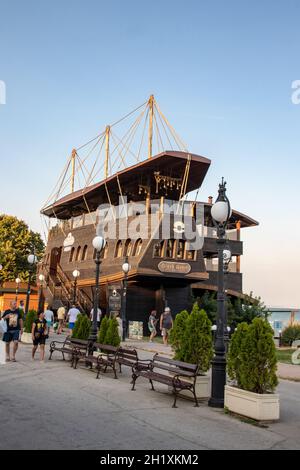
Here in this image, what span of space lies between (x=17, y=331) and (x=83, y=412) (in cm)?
672

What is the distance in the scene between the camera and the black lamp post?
917 cm

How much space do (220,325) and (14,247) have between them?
162 feet

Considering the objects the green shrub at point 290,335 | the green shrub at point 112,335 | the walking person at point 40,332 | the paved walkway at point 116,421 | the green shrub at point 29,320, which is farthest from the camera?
the green shrub at point 290,335

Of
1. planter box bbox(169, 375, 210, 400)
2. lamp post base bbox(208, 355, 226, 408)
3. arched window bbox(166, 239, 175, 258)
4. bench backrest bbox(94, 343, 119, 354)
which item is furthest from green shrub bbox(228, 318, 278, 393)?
arched window bbox(166, 239, 175, 258)

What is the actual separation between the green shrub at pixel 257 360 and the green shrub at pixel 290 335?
2127 cm

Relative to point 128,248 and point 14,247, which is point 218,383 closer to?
point 128,248

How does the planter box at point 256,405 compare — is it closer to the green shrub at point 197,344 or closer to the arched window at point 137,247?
the green shrub at point 197,344

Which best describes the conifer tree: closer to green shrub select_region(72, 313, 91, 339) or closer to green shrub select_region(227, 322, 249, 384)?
green shrub select_region(227, 322, 249, 384)

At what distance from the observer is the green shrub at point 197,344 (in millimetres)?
10125

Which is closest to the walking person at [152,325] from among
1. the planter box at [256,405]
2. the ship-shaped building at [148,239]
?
the ship-shaped building at [148,239]

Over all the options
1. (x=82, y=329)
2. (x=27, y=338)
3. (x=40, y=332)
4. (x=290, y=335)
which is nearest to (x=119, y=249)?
(x=27, y=338)

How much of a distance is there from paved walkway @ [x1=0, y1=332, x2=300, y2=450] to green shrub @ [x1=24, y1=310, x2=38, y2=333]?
9.15 m
